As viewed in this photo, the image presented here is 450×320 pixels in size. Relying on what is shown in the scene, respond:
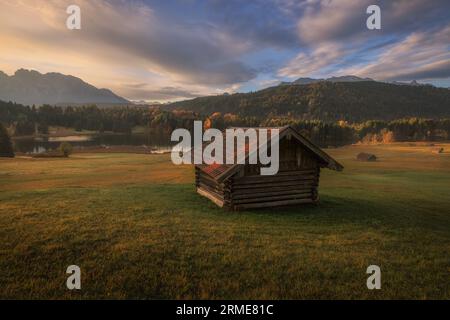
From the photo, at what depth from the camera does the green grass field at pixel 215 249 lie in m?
6.47

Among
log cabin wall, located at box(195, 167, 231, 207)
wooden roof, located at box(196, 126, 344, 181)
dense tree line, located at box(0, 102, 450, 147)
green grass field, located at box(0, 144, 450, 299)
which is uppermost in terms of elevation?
dense tree line, located at box(0, 102, 450, 147)

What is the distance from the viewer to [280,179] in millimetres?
14555

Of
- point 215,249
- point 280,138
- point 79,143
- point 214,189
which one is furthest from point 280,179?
point 79,143

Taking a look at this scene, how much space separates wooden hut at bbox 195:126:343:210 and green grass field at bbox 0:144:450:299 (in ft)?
2.36

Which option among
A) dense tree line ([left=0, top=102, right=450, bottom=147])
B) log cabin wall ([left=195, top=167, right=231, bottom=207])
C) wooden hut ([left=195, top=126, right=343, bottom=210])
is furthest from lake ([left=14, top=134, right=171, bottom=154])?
wooden hut ([left=195, top=126, right=343, bottom=210])

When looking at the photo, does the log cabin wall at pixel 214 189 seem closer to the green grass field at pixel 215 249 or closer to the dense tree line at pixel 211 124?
the green grass field at pixel 215 249

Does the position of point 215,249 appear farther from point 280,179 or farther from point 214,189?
point 214,189

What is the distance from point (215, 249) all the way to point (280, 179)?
22.9 feet

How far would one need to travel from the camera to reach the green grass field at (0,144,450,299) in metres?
6.47

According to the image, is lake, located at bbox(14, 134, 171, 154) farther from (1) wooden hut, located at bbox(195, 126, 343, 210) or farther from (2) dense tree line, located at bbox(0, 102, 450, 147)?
(1) wooden hut, located at bbox(195, 126, 343, 210)

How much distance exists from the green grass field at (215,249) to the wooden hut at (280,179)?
72 cm
